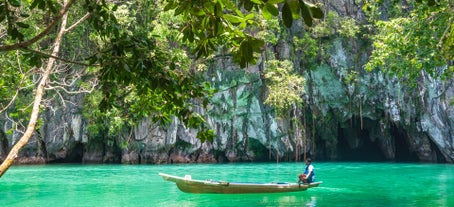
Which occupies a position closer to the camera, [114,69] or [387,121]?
[114,69]

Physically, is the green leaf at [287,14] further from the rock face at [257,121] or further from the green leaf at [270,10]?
the rock face at [257,121]

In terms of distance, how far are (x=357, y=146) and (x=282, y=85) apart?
9135mm

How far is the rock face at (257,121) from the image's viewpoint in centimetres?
2447

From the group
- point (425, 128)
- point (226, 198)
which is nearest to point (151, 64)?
point (226, 198)

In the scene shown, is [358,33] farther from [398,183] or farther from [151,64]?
[151,64]

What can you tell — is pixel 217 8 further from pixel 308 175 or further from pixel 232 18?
pixel 308 175

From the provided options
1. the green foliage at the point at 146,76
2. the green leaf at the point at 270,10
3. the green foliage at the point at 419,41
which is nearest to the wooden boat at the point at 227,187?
the green foliage at the point at 419,41

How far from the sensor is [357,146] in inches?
1137

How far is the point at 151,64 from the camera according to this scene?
2.77 meters

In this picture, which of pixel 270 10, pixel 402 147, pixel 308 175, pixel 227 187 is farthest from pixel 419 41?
pixel 402 147

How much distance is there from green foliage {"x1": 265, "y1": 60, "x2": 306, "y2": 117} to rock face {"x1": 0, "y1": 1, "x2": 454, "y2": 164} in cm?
140

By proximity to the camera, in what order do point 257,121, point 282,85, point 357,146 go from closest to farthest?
point 282,85, point 257,121, point 357,146

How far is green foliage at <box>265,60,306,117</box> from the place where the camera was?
70.5ft

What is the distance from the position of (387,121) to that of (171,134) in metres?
11.3
